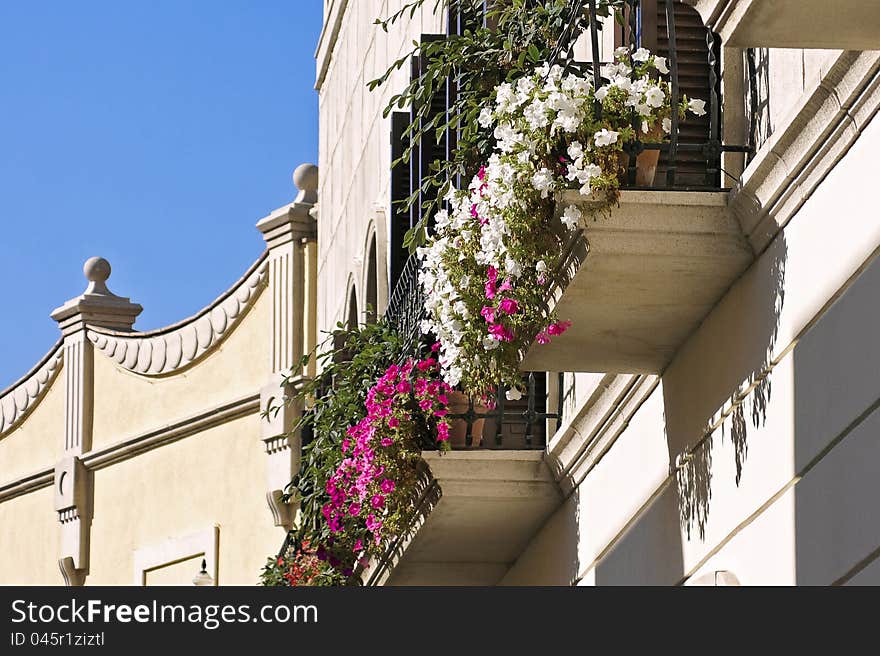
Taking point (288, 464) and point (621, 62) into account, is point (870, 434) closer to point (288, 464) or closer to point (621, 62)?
point (621, 62)

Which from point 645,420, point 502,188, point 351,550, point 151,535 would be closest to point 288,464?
point 151,535

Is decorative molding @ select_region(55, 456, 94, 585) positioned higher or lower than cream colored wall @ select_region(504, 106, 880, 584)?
higher

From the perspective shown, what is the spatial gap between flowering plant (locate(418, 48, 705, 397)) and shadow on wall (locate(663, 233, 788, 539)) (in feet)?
1.67

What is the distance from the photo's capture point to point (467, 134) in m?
6.95

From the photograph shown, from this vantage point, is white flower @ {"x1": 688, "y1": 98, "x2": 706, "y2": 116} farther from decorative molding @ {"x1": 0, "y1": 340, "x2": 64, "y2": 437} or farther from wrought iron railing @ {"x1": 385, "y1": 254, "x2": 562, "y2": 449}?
decorative molding @ {"x1": 0, "y1": 340, "x2": 64, "y2": 437}

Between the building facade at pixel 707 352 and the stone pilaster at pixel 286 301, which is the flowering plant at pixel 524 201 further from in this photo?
the stone pilaster at pixel 286 301

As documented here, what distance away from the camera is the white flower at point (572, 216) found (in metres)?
5.69

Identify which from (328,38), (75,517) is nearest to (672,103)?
(328,38)

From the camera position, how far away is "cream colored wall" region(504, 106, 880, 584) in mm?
4809

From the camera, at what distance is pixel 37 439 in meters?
21.0

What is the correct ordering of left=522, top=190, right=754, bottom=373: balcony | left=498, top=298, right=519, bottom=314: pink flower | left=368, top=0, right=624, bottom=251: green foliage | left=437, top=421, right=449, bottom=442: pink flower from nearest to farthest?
left=522, top=190, right=754, bottom=373: balcony → left=498, top=298, right=519, bottom=314: pink flower → left=368, top=0, right=624, bottom=251: green foliage → left=437, top=421, right=449, bottom=442: pink flower

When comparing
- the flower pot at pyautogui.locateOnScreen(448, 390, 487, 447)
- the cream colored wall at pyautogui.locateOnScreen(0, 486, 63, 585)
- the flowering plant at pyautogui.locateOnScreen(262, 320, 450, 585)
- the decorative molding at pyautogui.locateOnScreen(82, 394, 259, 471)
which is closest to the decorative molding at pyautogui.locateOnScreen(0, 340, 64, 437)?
the cream colored wall at pyautogui.locateOnScreen(0, 486, 63, 585)

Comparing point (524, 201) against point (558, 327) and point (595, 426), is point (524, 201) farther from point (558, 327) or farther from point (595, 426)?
point (595, 426)

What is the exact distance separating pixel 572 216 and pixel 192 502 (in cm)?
1244
